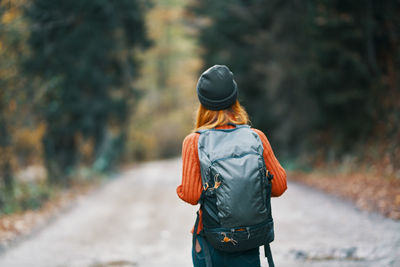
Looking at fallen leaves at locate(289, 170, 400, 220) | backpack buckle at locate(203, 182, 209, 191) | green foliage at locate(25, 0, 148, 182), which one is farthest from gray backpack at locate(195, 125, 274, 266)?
green foliage at locate(25, 0, 148, 182)

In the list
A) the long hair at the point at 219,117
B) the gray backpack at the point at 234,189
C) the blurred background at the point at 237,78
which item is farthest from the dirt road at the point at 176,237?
the long hair at the point at 219,117

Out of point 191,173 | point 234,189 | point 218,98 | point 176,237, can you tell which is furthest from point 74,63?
point 234,189

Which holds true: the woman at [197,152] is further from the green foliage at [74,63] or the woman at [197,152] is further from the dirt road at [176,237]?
the green foliage at [74,63]

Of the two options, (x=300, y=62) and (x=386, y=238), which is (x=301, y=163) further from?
(x=386, y=238)

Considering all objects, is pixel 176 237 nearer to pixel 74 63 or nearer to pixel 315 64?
pixel 74 63

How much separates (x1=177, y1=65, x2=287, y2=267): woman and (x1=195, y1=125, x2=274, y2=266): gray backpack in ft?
0.22

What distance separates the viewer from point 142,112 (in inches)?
1430

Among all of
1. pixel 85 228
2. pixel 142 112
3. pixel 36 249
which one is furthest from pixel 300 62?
pixel 142 112

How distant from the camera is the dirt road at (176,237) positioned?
20.0 ft

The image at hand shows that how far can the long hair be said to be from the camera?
9.16ft

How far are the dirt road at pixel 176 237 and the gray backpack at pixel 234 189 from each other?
10.8 ft

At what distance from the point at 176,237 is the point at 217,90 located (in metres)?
5.79

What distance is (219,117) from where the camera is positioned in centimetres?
280

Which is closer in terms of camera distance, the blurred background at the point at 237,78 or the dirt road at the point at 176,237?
the dirt road at the point at 176,237
